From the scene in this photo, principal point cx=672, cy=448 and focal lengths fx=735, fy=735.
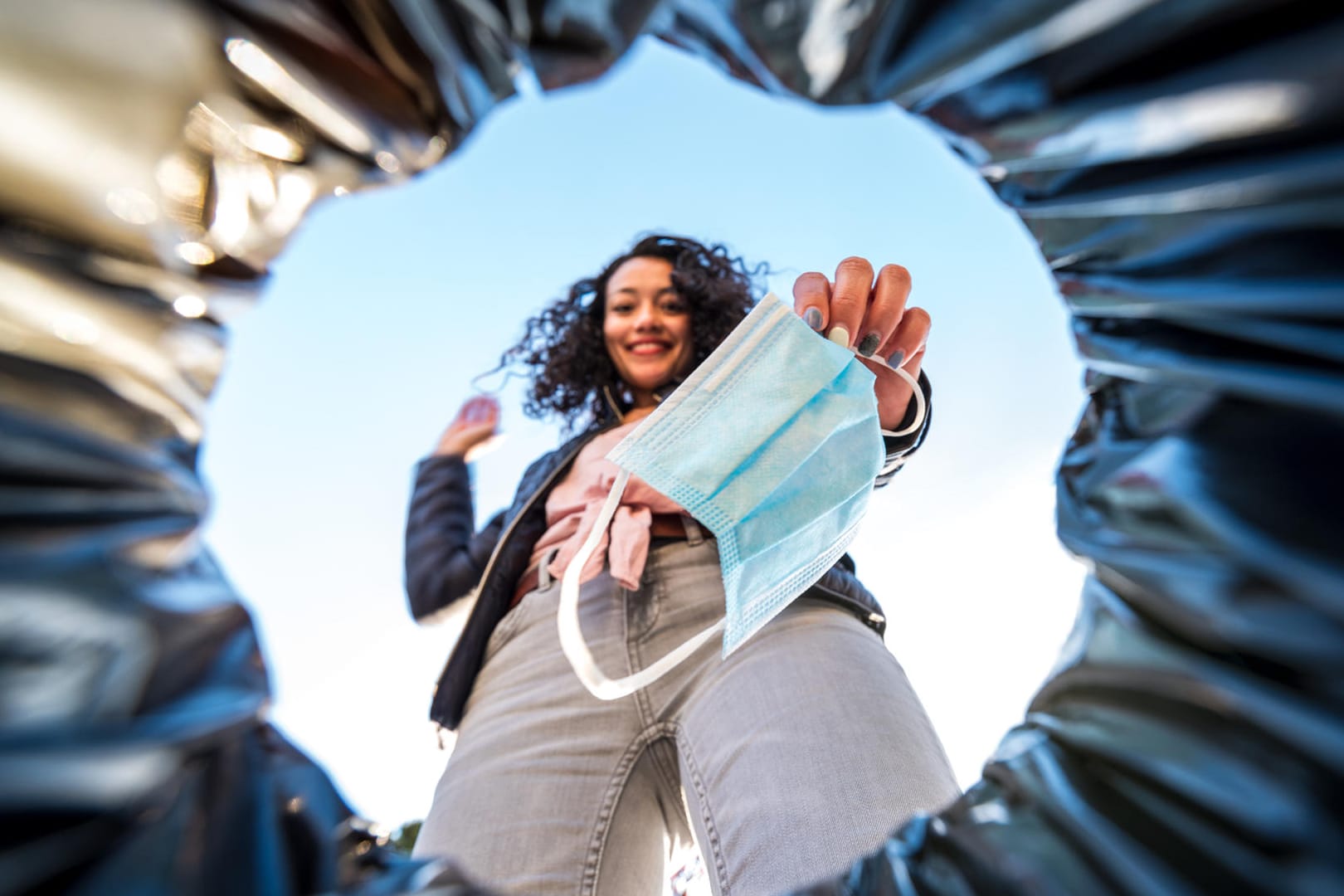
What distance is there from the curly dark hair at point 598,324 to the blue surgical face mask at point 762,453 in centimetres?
75

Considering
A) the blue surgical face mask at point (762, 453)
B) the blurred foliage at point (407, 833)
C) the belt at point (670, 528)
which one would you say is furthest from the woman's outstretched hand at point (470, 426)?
the blurred foliage at point (407, 833)

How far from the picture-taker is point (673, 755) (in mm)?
929

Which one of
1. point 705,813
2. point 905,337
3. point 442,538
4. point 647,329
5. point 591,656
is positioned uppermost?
point 647,329

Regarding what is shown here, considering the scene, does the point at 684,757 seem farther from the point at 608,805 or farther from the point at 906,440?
the point at 906,440

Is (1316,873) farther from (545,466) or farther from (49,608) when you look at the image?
(545,466)

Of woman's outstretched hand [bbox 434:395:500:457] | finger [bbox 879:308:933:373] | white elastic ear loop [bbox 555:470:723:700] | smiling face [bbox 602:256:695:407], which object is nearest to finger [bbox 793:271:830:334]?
finger [bbox 879:308:933:373]

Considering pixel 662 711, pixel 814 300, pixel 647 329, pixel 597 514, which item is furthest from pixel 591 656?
pixel 647 329

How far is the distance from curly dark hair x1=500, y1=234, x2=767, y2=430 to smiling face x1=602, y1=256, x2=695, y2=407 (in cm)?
3

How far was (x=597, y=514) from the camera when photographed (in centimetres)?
110

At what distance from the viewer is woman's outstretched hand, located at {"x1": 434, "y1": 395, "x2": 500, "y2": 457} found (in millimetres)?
1539

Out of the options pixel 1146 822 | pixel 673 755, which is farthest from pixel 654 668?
pixel 1146 822

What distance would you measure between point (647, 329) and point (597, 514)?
1.89 ft

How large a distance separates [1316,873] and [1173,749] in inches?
2.6

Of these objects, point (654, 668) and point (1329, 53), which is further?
point (654, 668)
